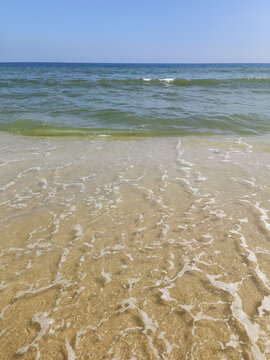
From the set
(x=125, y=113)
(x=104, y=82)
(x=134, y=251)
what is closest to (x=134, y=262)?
(x=134, y=251)

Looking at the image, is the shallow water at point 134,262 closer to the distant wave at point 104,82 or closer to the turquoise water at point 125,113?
the turquoise water at point 125,113

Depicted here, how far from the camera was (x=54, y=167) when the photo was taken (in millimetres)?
5965

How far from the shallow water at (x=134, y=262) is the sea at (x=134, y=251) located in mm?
12

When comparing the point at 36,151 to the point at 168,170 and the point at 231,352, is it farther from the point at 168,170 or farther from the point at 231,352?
the point at 231,352

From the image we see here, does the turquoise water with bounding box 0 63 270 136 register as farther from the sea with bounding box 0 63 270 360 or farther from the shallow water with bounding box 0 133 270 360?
the shallow water with bounding box 0 133 270 360

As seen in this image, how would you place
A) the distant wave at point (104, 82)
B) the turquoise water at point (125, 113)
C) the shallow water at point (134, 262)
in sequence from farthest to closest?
→ the distant wave at point (104, 82)
the turquoise water at point (125, 113)
the shallow water at point (134, 262)

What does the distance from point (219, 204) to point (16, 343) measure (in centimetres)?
331

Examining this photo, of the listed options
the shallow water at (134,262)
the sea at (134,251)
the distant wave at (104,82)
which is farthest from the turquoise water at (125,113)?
the shallow water at (134,262)

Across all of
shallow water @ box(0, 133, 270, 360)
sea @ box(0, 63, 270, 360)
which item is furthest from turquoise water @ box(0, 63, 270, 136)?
shallow water @ box(0, 133, 270, 360)

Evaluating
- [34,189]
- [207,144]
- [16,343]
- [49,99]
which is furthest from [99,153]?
Answer: [49,99]

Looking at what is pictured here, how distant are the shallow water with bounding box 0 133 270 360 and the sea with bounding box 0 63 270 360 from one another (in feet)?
0.04

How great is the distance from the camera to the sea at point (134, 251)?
2184 mm

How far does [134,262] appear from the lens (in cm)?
302

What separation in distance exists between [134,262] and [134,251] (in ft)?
0.66
